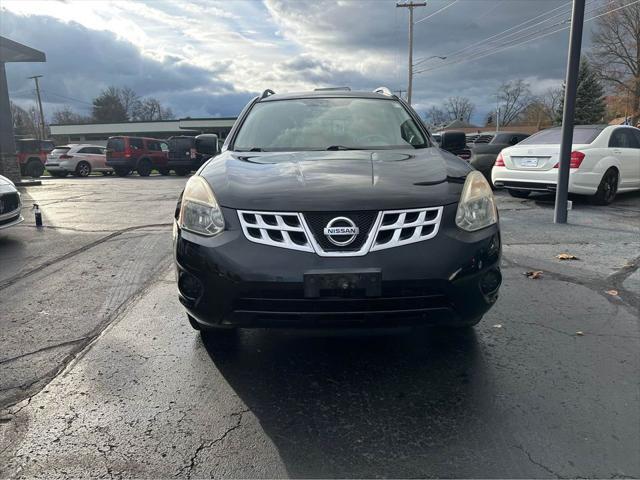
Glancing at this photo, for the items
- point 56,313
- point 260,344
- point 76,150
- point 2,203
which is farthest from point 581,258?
point 76,150

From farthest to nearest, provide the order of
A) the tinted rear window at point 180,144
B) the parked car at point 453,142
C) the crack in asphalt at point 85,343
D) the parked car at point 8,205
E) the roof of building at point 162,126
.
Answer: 1. the roof of building at point 162,126
2. the tinted rear window at point 180,144
3. the parked car at point 8,205
4. the parked car at point 453,142
5. the crack in asphalt at point 85,343

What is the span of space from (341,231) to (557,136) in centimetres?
806

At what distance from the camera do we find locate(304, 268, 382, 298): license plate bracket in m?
2.34

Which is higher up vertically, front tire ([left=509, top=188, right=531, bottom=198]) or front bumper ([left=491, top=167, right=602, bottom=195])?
front bumper ([left=491, top=167, right=602, bottom=195])

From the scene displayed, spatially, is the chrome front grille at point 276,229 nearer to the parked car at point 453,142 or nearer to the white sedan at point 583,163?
the parked car at point 453,142

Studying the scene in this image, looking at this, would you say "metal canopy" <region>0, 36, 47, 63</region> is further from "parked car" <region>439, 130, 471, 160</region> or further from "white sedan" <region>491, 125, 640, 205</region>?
"parked car" <region>439, 130, 471, 160</region>

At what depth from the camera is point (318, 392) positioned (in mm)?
2678

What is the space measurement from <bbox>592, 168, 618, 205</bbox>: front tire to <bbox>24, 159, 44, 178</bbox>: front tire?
23843mm

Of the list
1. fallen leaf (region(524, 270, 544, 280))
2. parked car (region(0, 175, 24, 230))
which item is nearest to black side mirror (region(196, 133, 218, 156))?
fallen leaf (region(524, 270, 544, 280))

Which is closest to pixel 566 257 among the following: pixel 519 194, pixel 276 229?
pixel 276 229

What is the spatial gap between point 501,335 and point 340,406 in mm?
1449

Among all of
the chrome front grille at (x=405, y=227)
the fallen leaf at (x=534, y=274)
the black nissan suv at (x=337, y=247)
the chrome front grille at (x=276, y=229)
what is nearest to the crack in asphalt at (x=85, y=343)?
the black nissan suv at (x=337, y=247)

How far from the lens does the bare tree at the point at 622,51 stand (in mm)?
38125

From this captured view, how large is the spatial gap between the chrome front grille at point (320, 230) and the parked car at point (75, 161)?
2394 cm
